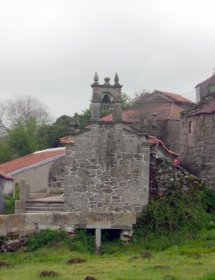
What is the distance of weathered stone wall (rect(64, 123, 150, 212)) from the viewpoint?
2869 centimetres

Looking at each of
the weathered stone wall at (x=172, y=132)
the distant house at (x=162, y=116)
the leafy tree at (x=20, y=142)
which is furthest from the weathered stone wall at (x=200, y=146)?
the leafy tree at (x=20, y=142)

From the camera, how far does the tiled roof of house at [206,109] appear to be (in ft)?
108

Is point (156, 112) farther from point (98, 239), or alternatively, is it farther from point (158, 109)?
point (98, 239)

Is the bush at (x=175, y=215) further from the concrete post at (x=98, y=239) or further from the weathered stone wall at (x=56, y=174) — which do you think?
the weathered stone wall at (x=56, y=174)

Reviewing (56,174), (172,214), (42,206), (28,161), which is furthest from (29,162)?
(172,214)

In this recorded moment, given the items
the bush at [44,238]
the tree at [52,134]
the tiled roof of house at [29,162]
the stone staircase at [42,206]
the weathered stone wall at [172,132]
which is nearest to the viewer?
the bush at [44,238]

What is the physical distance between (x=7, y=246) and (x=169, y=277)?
906cm

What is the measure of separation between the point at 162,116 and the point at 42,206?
58.2 ft

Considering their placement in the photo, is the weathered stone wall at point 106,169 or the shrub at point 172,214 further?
the weathered stone wall at point 106,169

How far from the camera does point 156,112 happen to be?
153 ft

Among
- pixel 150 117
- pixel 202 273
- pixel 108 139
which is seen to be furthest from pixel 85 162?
pixel 150 117

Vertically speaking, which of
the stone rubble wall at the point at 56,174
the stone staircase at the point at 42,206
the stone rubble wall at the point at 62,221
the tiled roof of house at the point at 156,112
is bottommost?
the stone rubble wall at the point at 62,221

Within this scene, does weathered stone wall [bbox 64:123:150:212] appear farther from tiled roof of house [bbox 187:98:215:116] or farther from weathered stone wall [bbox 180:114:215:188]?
tiled roof of house [bbox 187:98:215:116]

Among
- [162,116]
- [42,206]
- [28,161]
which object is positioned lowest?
[42,206]
